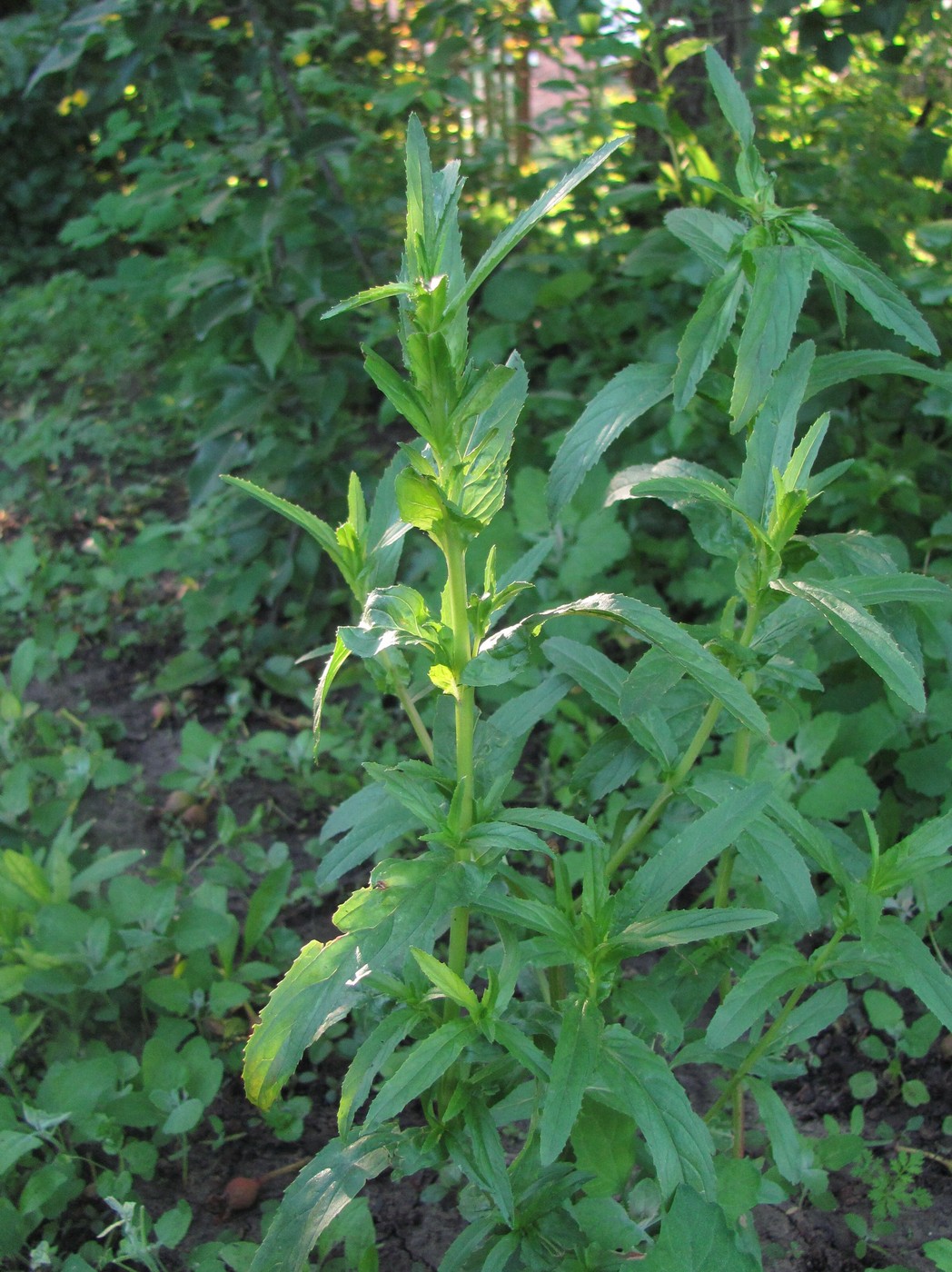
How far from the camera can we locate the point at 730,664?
1395mm

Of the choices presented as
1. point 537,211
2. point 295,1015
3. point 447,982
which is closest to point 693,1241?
point 447,982

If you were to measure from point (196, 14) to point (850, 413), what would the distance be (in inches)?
88.2

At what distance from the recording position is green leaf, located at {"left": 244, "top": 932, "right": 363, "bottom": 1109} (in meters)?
1.23

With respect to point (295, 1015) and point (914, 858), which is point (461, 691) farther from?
point (914, 858)

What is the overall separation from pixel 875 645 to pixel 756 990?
0.52 m

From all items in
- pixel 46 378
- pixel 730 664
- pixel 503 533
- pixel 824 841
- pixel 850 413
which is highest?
pixel 730 664

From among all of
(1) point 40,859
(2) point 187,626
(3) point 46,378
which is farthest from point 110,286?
(1) point 40,859

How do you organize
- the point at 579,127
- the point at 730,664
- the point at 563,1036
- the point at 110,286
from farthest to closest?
the point at 110,286, the point at 579,127, the point at 730,664, the point at 563,1036

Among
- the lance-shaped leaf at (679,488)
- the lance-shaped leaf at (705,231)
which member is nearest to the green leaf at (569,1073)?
the lance-shaped leaf at (679,488)

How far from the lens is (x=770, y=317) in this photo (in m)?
1.31

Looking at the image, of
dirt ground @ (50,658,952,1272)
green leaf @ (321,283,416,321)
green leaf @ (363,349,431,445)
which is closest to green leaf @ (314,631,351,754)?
green leaf @ (363,349,431,445)

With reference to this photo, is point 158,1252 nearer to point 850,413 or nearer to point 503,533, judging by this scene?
point 503,533

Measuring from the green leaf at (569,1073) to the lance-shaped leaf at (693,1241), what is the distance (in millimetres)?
191

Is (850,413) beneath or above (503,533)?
above
